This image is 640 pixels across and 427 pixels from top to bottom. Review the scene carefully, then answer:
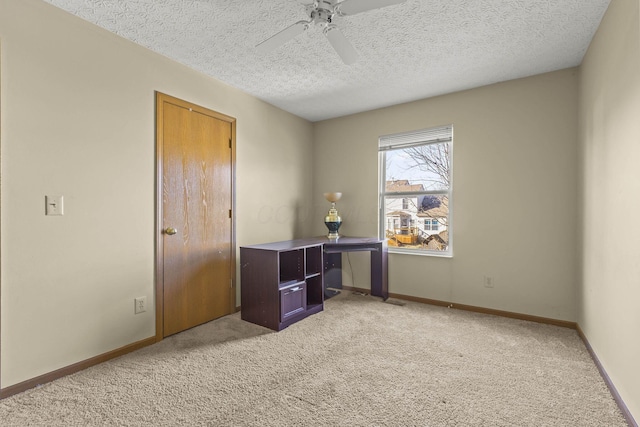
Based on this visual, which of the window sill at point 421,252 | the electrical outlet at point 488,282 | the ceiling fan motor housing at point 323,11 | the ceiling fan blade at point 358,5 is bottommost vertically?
the electrical outlet at point 488,282

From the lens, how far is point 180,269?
108 inches

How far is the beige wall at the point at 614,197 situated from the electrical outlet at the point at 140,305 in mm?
3048

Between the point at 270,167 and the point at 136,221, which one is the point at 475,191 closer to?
the point at 270,167

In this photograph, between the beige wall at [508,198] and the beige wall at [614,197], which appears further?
the beige wall at [508,198]

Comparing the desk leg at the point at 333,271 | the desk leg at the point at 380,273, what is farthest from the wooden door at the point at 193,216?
the desk leg at the point at 380,273

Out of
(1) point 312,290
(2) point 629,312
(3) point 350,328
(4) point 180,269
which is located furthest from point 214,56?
(2) point 629,312

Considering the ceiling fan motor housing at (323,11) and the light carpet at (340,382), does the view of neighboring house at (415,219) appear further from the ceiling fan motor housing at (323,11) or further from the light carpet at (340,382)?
the ceiling fan motor housing at (323,11)

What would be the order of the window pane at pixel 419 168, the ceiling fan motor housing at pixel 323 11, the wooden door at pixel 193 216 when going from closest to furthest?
the ceiling fan motor housing at pixel 323 11 → the wooden door at pixel 193 216 → the window pane at pixel 419 168

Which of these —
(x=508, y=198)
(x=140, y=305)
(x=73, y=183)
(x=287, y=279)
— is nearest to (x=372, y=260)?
(x=287, y=279)

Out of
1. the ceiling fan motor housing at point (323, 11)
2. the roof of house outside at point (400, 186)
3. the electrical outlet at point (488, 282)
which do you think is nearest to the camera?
the ceiling fan motor housing at point (323, 11)

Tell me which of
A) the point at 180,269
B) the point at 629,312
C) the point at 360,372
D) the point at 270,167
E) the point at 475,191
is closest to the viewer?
the point at 629,312

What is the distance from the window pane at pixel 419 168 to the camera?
352 cm

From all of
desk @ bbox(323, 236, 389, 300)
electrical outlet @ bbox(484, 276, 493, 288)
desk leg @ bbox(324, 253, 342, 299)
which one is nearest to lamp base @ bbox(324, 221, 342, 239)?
desk @ bbox(323, 236, 389, 300)

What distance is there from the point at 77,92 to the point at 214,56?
1.01m
